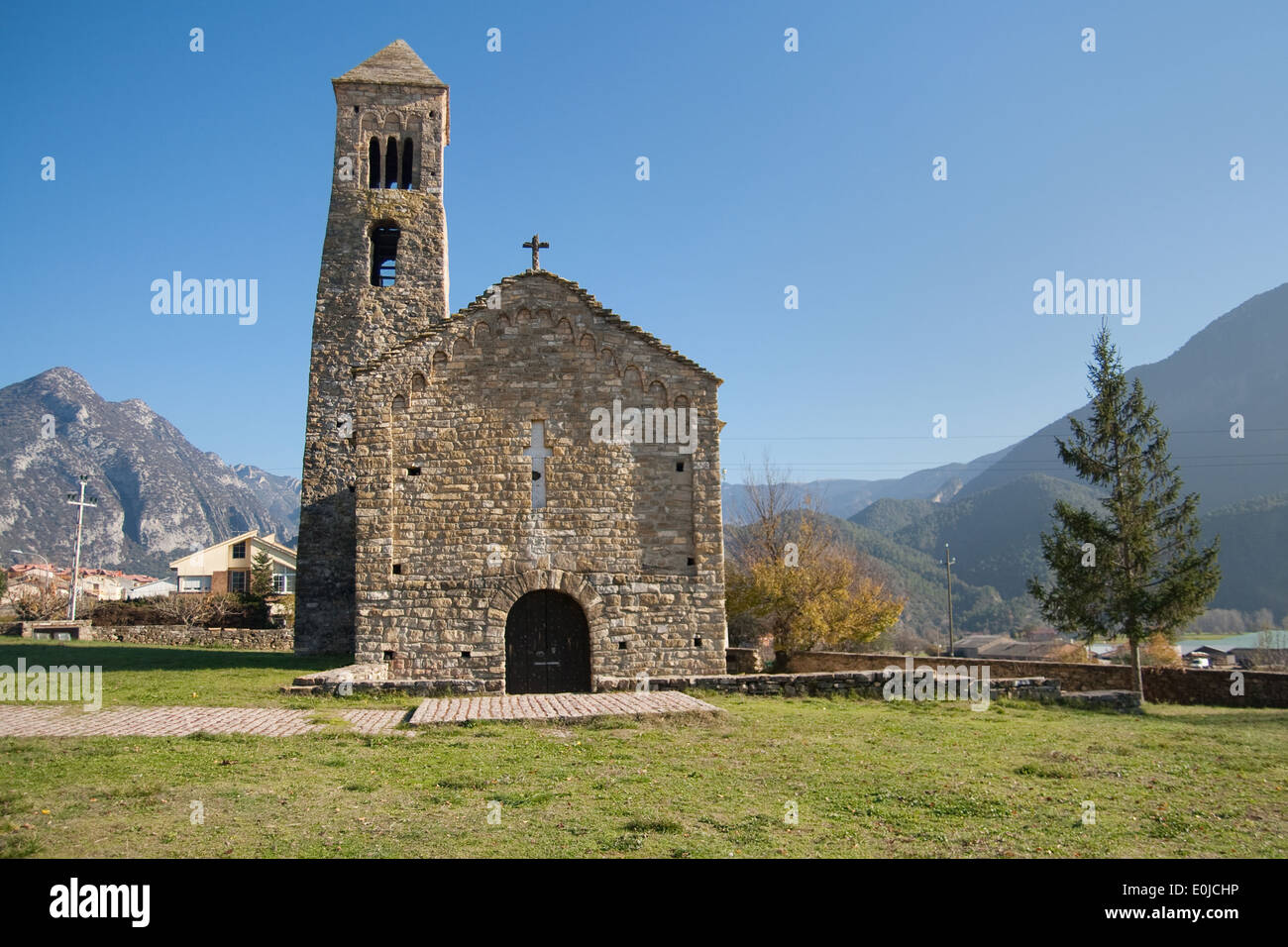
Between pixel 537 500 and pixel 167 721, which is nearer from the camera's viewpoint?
pixel 167 721

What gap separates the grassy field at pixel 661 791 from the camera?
6.68 meters

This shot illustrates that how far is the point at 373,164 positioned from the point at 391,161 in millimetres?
712

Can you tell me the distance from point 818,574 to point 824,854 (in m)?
29.0

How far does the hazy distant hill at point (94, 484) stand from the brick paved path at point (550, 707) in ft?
479

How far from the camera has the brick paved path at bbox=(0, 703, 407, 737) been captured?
11.4m

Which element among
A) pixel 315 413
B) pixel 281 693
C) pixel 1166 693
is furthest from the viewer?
pixel 315 413

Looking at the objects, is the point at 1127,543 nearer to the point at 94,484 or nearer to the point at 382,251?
the point at 382,251

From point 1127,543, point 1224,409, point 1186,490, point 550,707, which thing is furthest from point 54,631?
point 1224,409

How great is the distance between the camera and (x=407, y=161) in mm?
30250

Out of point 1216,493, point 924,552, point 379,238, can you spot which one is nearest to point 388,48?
point 379,238

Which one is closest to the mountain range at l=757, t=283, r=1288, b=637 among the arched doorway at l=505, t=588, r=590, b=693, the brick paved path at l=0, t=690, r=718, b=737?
the arched doorway at l=505, t=588, r=590, b=693

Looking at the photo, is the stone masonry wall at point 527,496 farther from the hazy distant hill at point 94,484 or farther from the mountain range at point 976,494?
the hazy distant hill at point 94,484
